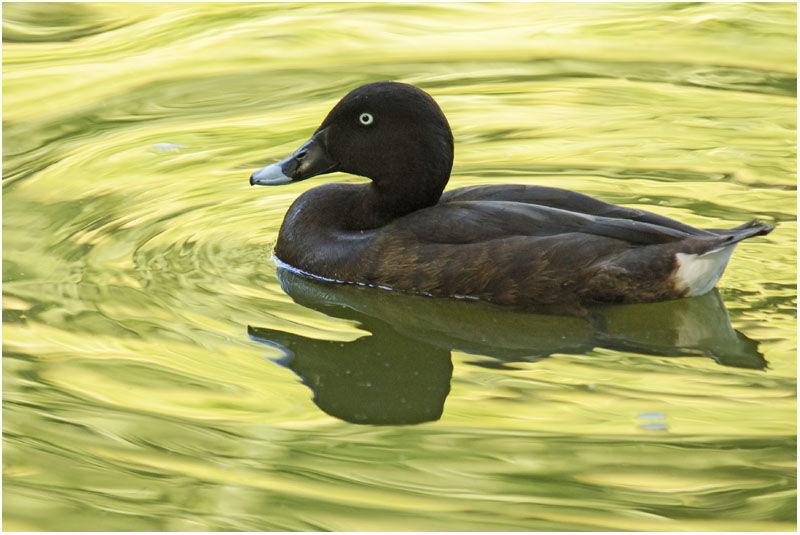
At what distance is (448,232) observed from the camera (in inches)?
267

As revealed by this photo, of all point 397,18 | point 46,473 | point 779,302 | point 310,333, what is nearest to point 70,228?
point 310,333

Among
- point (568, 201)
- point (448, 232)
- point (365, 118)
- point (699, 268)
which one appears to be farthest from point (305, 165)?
point (699, 268)

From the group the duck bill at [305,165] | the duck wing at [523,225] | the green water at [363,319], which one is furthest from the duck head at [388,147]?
the green water at [363,319]

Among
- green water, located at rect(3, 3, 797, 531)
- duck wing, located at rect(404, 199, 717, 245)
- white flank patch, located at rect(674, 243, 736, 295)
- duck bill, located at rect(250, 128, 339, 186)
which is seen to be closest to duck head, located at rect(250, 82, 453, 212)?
duck bill, located at rect(250, 128, 339, 186)

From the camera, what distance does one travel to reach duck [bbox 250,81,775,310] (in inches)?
258

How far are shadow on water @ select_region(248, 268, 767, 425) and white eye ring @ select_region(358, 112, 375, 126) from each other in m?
0.97

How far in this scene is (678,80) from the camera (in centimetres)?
1070

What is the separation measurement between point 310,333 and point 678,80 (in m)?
5.51

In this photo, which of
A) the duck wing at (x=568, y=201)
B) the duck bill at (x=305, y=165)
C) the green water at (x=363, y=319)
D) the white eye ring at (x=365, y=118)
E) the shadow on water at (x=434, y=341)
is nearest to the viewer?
the green water at (x=363, y=319)

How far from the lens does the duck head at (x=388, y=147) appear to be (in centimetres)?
699

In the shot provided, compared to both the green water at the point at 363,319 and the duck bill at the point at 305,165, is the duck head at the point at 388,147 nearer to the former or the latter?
the duck bill at the point at 305,165

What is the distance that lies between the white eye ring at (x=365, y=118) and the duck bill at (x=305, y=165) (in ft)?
0.89

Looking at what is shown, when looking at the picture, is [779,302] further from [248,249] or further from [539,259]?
[248,249]

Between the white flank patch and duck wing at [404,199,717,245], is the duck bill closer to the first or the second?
duck wing at [404,199,717,245]
